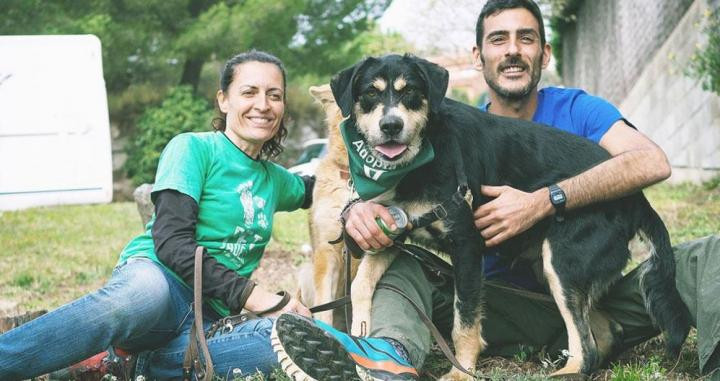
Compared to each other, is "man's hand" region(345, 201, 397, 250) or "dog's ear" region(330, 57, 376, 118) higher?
"dog's ear" region(330, 57, 376, 118)

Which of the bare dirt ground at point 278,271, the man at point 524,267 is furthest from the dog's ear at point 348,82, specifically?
the bare dirt ground at point 278,271

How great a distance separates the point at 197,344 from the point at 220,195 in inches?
28.1

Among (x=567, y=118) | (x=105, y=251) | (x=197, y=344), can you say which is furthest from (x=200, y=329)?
(x=105, y=251)

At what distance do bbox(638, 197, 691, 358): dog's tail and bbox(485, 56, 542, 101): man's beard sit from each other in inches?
39.5

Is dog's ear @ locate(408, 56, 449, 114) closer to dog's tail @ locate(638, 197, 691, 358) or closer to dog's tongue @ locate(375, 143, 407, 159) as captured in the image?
dog's tongue @ locate(375, 143, 407, 159)

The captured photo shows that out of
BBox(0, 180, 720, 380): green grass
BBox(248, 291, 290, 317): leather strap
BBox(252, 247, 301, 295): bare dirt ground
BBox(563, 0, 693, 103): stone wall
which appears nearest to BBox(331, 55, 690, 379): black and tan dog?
BBox(0, 180, 720, 380): green grass

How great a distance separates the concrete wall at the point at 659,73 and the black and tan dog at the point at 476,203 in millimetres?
7178

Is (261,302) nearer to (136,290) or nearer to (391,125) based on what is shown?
(136,290)

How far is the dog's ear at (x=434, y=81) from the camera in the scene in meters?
3.32

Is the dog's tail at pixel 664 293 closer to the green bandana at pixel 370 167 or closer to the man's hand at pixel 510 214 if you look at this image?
the man's hand at pixel 510 214

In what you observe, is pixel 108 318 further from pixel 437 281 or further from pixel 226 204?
pixel 437 281

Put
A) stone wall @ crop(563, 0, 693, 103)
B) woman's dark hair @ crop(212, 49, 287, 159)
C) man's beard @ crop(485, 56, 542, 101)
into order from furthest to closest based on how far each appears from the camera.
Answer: stone wall @ crop(563, 0, 693, 103)
man's beard @ crop(485, 56, 542, 101)
woman's dark hair @ crop(212, 49, 287, 159)

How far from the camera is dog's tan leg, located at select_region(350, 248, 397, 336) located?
3.50 m

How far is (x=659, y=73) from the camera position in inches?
516
